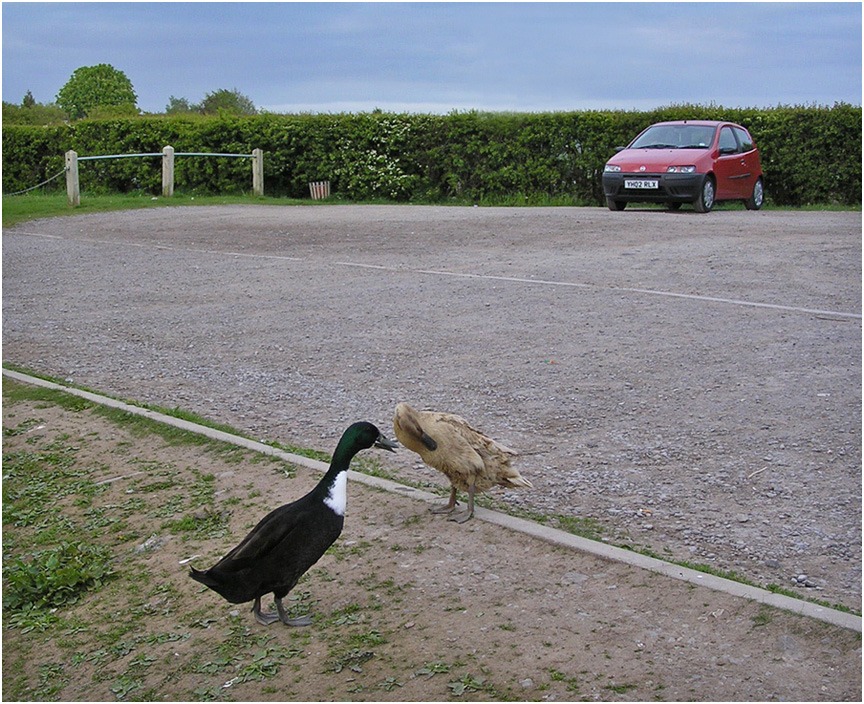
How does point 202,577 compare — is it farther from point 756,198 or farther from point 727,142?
point 756,198

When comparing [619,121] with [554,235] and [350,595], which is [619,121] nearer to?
[554,235]

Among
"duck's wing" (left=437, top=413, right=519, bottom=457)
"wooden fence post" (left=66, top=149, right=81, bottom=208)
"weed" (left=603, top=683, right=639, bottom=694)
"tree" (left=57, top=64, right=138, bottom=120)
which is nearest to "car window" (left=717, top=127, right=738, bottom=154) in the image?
"wooden fence post" (left=66, top=149, right=81, bottom=208)

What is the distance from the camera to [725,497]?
17.0 feet

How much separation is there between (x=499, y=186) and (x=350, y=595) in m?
20.6

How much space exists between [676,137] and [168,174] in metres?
13.4

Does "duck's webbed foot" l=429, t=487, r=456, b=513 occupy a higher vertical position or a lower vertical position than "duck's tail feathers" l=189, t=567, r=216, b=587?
lower

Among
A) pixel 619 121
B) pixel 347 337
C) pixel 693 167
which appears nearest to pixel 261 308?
pixel 347 337

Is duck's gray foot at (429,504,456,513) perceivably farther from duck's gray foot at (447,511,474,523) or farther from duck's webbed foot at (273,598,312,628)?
duck's webbed foot at (273,598,312,628)

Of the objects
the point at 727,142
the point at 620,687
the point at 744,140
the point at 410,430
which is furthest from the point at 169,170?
the point at 620,687

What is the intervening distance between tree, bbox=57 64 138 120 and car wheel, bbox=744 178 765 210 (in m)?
48.6

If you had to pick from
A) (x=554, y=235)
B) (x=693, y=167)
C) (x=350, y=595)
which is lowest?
(x=350, y=595)

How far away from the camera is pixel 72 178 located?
75.6 feet

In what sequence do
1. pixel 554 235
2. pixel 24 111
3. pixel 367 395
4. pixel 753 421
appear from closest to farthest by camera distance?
pixel 753 421 → pixel 367 395 → pixel 554 235 → pixel 24 111

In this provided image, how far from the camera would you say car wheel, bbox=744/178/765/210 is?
20.1 meters
